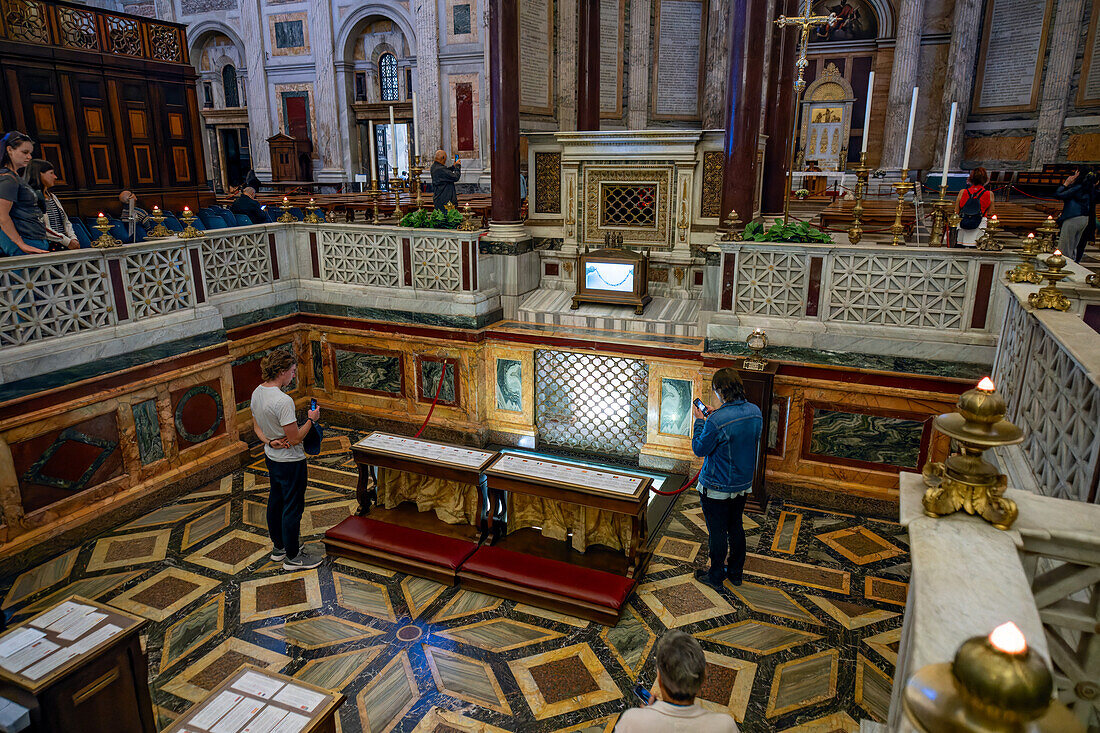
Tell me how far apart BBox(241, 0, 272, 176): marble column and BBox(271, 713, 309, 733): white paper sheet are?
21.1 metres

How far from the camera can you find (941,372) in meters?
5.48

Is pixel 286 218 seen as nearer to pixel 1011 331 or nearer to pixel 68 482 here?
pixel 68 482

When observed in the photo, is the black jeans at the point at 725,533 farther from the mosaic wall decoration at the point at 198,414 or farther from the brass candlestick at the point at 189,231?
the brass candlestick at the point at 189,231

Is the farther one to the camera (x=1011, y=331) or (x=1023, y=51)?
(x=1023, y=51)

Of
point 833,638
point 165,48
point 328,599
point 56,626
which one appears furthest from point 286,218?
point 165,48

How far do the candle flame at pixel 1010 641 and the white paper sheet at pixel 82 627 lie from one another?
3561 mm

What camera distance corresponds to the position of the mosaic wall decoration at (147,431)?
5.83 metres

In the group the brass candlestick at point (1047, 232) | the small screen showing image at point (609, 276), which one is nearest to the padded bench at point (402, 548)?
the small screen showing image at point (609, 276)

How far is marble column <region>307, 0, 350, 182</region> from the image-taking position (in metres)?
19.2

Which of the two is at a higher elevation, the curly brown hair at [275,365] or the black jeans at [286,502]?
the curly brown hair at [275,365]

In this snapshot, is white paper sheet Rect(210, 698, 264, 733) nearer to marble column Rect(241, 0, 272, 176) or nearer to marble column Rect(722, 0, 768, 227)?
marble column Rect(722, 0, 768, 227)

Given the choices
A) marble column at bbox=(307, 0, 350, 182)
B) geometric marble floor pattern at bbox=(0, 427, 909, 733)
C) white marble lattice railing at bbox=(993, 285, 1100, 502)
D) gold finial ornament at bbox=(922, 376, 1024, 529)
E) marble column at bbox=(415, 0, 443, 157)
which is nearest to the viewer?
gold finial ornament at bbox=(922, 376, 1024, 529)

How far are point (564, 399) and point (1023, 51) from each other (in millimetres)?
15109

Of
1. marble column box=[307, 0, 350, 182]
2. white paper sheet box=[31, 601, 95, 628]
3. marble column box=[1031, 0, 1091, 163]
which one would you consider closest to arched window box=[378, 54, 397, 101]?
marble column box=[307, 0, 350, 182]
